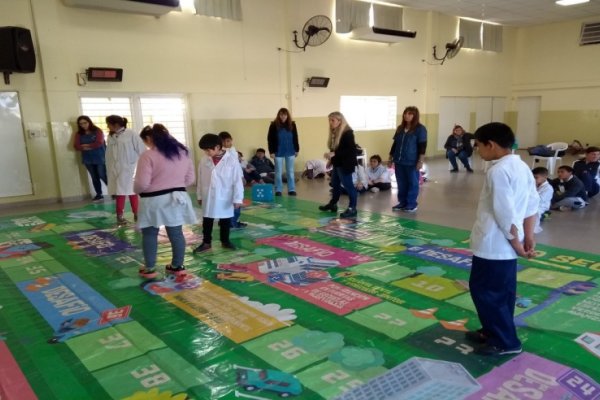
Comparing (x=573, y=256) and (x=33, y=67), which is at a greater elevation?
(x=33, y=67)

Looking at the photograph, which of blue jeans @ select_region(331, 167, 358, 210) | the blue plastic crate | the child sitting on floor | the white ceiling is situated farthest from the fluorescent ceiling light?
the blue plastic crate

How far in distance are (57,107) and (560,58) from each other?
1443cm

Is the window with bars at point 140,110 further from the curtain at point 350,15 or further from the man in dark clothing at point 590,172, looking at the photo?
the man in dark clothing at point 590,172

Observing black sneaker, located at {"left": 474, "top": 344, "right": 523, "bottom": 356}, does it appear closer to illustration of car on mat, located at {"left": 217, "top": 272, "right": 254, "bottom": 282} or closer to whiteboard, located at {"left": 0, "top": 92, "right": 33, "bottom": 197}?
illustration of car on mat, located at {"left": 217, "top": 272, "right": 254, "bottom": 282}

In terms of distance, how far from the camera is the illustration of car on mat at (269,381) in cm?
218

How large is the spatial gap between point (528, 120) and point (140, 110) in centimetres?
1301

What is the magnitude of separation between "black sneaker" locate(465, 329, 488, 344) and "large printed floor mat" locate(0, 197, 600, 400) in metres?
0.06

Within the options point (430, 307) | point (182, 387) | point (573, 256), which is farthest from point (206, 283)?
point (573, 256)

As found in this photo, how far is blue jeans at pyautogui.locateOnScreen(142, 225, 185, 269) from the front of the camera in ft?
12.0

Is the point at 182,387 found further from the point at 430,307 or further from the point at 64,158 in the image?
the point at 64,158

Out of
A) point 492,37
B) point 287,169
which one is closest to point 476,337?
point 287,169

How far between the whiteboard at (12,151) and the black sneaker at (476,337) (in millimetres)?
7337

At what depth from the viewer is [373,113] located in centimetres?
1195

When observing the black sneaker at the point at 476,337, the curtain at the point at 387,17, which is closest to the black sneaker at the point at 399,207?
the black sneaker at the point at 476,337
